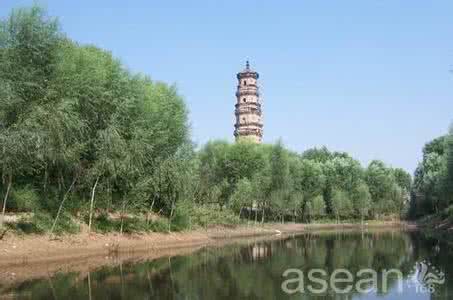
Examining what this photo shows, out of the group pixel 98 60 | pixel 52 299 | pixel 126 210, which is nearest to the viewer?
pixel 52 299

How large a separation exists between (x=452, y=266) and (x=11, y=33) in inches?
1030

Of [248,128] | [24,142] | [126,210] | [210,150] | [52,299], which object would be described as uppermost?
[248,128]

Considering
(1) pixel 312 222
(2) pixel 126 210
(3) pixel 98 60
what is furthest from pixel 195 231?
(1) pixel 312 222

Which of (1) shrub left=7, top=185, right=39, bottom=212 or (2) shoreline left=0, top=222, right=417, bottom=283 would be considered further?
(1) shrub left=7, top=185, right=39, bottom=212

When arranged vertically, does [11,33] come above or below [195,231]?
above

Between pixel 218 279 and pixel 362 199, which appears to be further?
pixel 362 199

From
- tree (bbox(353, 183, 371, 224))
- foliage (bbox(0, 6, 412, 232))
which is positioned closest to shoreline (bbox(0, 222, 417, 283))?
foliage (bbox(0, 6, 412, 232))

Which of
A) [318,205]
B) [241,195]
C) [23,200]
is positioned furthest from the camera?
[318,205]

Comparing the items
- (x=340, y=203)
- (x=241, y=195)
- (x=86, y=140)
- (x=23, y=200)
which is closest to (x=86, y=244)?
(x=23, y=200)

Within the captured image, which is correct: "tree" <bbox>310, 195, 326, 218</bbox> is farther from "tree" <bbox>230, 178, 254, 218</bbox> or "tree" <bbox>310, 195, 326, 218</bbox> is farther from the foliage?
the foliage

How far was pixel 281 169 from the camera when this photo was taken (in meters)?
80.5

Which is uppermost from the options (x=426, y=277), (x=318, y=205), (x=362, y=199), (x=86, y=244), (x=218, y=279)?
(x=362, y=199)

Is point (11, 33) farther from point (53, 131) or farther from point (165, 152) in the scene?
point (165, 152)

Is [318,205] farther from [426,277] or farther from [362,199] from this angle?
[426,277]
